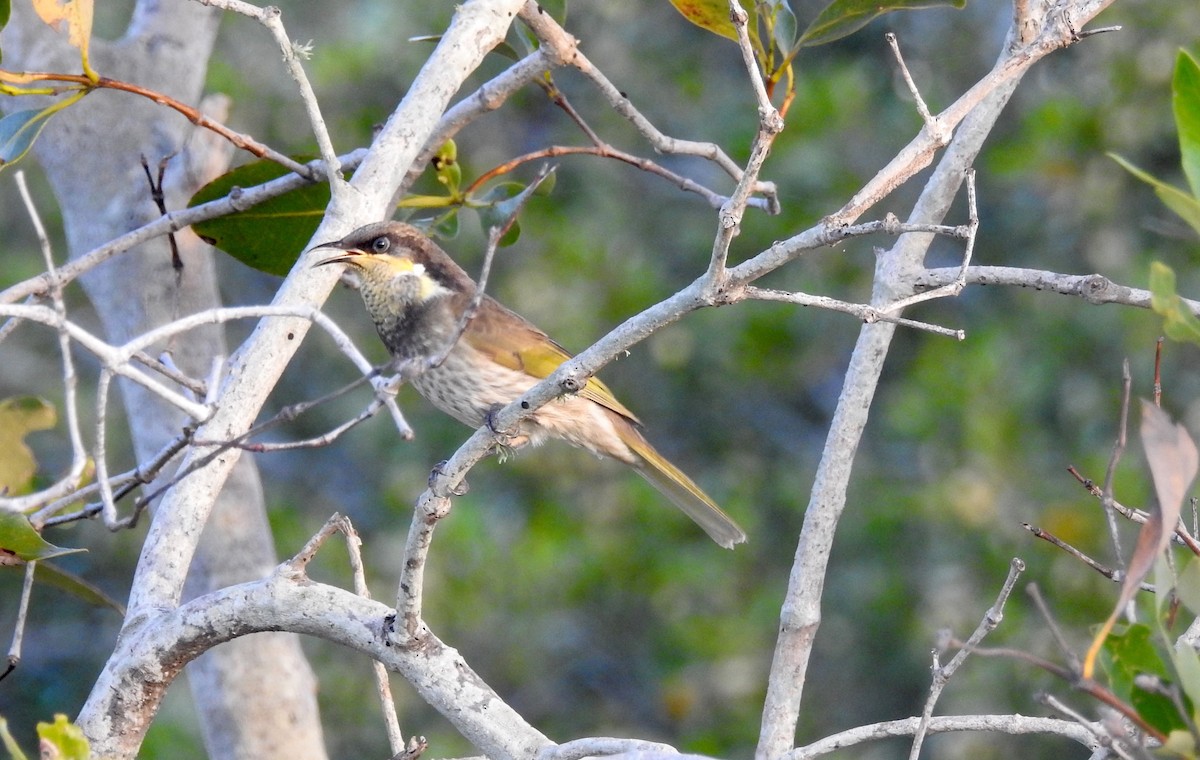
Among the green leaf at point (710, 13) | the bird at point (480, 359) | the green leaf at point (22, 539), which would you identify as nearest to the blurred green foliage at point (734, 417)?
the bird at point (480, 359)

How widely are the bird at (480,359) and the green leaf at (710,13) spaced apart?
145 centimetres

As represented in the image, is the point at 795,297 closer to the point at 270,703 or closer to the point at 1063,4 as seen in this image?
the point at 1063,4

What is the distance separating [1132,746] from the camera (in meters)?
1.66

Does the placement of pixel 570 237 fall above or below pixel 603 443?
above

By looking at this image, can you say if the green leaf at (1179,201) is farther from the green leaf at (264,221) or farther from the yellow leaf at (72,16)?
the green leaf at (264,221)

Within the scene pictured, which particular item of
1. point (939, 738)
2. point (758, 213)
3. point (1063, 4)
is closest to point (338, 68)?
point (758, 213)

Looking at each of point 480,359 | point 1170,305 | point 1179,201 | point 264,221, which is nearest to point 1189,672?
point 1170,305

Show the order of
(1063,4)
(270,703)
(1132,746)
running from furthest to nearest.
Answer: (270,703) < (1063,4) < (1132,746)

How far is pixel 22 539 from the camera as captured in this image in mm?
2533

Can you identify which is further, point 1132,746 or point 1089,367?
point 1089,367

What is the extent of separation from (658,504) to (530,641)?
1024mm

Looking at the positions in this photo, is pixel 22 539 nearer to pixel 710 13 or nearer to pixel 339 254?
pixel 339 254

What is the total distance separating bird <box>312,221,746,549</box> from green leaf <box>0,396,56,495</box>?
1.38 m

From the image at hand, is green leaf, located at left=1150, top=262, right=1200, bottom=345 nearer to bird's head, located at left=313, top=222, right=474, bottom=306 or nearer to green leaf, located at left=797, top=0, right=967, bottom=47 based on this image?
green leaf, located at left=797, top=0, right=967, bottom=47
